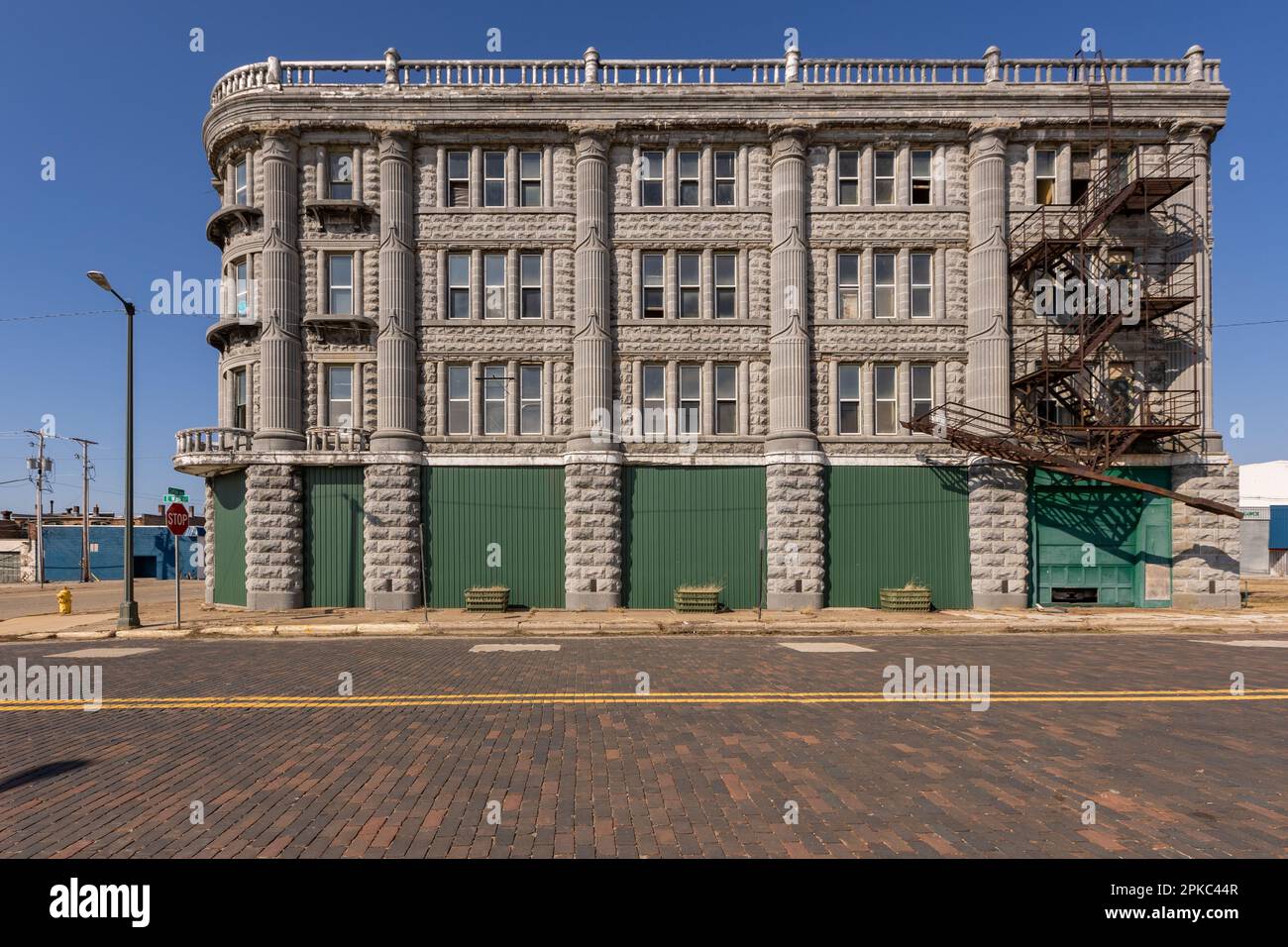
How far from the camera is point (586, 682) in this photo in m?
9.53

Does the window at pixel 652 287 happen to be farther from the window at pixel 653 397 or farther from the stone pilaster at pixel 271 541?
the stone pilaster at pixel 271 541

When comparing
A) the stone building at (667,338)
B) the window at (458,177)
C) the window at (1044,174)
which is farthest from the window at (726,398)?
the window at (1044,174)

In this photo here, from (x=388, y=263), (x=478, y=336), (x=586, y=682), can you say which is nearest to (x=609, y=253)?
(x=478, y=336)

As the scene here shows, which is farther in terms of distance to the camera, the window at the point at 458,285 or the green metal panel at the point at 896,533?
the window at the point at 458,285

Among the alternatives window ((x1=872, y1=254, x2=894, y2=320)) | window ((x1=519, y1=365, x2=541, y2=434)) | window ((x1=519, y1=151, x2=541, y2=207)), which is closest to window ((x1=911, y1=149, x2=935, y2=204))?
window ((x1=872, y1=254, x2=894, y2=320))

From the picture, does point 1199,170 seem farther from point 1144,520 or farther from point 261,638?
point 261,638

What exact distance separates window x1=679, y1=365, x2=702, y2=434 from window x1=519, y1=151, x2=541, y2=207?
294 inches

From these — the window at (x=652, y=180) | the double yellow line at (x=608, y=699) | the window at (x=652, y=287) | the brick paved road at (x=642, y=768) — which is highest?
the window at (x=652, y=180)

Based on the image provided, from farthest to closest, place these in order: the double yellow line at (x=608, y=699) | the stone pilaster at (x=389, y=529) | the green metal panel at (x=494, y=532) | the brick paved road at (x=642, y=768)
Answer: the green metal panel at (x=494, y=532) < the stone pilaster at (x=389, y=529) < the double yellow line at (x=608, y=699) < the brick paved road at (x=642, y=768)

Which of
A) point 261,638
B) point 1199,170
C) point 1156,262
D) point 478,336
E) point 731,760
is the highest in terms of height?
point 1199,170

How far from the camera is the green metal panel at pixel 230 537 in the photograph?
64.5ft

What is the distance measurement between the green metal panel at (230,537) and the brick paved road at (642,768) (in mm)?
10413
